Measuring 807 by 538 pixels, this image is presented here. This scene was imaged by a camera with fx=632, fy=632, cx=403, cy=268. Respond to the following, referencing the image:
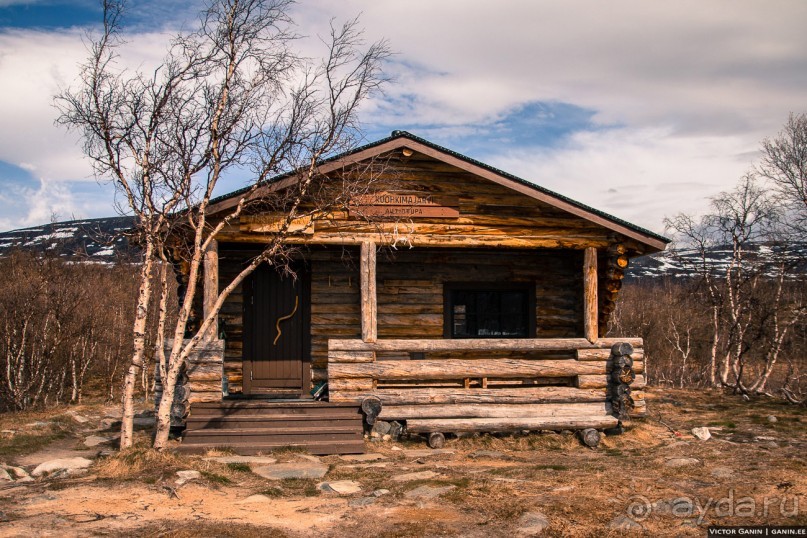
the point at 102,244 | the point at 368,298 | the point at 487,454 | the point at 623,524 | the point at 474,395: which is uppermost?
the point at 102,244

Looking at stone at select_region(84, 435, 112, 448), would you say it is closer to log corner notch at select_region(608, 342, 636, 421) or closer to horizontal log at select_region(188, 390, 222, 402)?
horizontal log at select_region(188, 390, 222, 402)

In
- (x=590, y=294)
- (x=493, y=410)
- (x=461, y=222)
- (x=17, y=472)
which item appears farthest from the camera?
(x=590, y=294)

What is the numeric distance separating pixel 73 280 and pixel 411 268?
13376 millimetres

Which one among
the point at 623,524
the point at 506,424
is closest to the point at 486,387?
the point at 506,424

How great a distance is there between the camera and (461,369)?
10.6 metres

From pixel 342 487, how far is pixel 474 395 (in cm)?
375

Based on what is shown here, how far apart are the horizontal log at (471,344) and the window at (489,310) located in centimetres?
159

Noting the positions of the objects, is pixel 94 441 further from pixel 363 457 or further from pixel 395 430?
pixel 395 430

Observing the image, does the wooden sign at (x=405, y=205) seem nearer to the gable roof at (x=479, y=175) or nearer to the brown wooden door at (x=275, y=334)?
the gable roof at (x=479, y=175)

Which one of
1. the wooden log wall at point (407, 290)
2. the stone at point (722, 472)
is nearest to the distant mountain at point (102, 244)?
the wooden log wall at point (407, 290)

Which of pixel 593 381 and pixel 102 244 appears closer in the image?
pixel 102 244

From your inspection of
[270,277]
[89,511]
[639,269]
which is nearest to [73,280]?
[270,277]

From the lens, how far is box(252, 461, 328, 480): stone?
788cm

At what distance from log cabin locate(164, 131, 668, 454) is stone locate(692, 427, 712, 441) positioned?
929 mm
